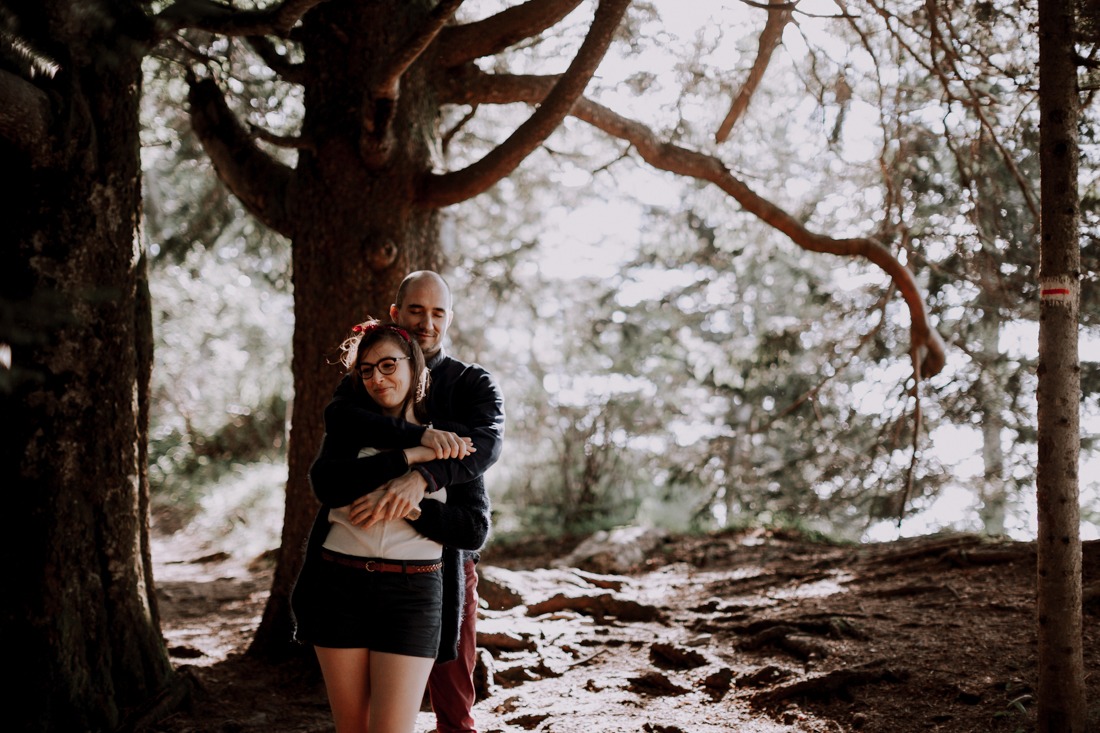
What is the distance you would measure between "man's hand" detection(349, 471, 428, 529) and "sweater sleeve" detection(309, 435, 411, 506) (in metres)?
0.03

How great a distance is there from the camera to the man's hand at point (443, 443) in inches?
104

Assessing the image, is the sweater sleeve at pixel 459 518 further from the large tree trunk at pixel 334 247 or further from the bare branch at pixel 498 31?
the bare branch at pixel 498 31

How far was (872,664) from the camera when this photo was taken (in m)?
4.29

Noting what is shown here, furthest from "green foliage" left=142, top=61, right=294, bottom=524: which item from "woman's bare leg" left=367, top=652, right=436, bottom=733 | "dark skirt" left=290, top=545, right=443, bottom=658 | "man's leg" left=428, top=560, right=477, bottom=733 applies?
"woman's bare leg" left=367, top=652, right=436, bottom=733

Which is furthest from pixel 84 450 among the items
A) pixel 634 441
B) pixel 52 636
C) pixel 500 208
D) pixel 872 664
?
pixel 634 441

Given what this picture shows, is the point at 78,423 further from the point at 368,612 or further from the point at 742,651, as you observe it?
the point at 742,651

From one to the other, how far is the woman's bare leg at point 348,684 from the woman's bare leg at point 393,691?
44 millimetres

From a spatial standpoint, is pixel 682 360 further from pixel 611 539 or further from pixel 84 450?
pixel 84 450

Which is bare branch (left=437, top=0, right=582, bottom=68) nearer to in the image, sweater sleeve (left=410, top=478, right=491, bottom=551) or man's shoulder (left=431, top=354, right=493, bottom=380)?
man's shoulder (left=431, top=354, right=493, bottom=380)

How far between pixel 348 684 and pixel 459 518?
2.02ft

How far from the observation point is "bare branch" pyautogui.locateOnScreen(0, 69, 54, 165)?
346 centimetres

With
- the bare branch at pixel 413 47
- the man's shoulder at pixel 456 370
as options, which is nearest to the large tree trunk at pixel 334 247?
the bare branch at pixel 413 47

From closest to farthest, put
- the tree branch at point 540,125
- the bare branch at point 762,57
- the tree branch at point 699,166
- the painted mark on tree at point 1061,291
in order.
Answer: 1. the painted mark on tree at point 1061,291
2. the tree branch at point 540,125
3. the bare branch at point 762,57
4. the tree branch at point 699,166

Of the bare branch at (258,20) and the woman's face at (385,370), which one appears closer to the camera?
the woman's face at (385,370)
